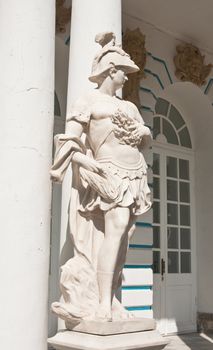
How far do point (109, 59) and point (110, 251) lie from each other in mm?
1294

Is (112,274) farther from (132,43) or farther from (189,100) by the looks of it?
(189,100)

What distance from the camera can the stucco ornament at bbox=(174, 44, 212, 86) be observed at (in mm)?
8547

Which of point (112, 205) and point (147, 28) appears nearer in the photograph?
point (112, 205)

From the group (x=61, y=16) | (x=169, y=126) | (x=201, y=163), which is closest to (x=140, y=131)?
(x=61, y=16)

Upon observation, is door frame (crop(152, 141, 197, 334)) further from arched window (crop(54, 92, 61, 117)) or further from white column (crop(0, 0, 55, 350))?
white column (crop(0, 0, 55, 350))

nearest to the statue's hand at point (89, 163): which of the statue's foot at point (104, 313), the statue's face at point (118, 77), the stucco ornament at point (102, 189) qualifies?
the stucco ornament at point (102, 189)

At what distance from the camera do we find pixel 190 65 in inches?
338

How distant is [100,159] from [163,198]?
5296 mm

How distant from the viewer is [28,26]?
3.80 m

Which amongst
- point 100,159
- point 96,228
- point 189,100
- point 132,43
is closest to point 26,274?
point 96,228

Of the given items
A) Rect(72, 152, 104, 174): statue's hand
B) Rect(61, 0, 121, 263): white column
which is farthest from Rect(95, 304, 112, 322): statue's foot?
Rect(61, 0, 121, 263): white column

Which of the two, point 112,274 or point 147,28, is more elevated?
point 147,28

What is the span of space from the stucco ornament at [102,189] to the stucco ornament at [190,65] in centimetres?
511

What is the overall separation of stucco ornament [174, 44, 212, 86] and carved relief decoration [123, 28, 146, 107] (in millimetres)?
901
